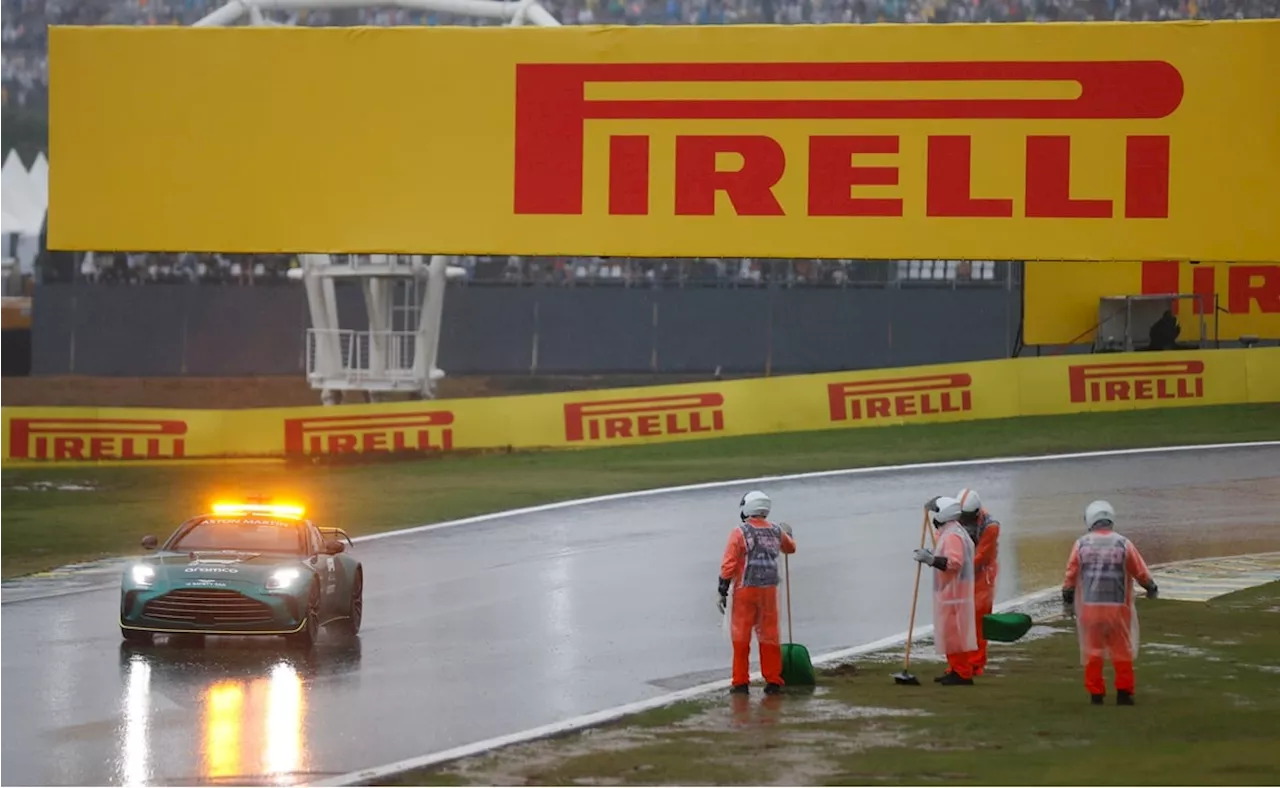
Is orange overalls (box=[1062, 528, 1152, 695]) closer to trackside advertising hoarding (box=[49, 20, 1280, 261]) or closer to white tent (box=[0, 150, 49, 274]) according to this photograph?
trackside advertising hoarding (box=[49, 20, 1280, 261])

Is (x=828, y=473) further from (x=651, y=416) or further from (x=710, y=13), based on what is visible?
(x=710, y=13)

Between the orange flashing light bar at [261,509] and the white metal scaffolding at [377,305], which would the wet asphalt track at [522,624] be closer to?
the orange flashing light bar at [261,509]

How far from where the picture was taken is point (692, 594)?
66.1 feet

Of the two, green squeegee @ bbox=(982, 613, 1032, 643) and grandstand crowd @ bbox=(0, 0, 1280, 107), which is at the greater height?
grandstand crowd @ bbox=(0, 0, 1280, 107)

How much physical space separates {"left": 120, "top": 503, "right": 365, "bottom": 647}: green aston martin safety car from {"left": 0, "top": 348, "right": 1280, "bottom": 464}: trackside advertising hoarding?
54.1ft

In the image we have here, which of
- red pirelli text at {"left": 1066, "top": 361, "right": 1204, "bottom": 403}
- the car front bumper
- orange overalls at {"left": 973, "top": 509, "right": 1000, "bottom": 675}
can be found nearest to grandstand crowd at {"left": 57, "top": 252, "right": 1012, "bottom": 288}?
red pirelli text at {"left": 1066, "top": 361, "right": 1204, "bottom": 403}

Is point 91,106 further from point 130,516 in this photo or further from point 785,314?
point 785,314

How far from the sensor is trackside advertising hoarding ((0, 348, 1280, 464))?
33844 mm

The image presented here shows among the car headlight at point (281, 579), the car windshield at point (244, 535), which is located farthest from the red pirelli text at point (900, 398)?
the car headlight at point (281, 579)

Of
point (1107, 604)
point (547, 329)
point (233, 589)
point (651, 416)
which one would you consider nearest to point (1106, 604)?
point (1107, 604)

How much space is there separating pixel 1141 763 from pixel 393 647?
7740 millimetres

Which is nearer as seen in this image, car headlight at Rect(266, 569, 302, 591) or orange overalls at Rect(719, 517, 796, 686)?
orange overalls at Rect(719, 517, 796, 686)

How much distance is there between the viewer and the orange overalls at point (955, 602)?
14.5m

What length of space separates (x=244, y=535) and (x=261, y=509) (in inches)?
16.5
